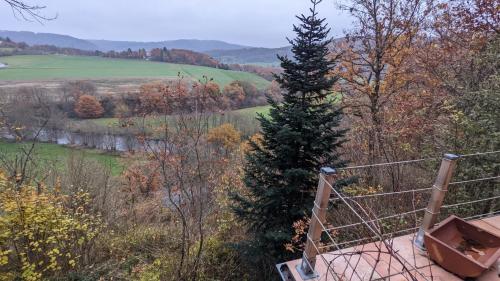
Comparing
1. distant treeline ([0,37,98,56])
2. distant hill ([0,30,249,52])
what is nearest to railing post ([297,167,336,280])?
distant treeline ([0,37,98,56])

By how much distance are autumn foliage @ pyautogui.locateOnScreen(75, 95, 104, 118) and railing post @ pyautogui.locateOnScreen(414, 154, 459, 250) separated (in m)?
41.9

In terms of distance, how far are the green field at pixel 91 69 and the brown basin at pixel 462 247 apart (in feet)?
142

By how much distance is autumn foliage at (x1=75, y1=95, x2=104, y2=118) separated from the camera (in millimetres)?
38469

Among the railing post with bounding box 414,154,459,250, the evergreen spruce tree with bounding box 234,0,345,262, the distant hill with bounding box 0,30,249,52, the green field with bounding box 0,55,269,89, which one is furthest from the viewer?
the distant hill with bounding box 0,30,249,52

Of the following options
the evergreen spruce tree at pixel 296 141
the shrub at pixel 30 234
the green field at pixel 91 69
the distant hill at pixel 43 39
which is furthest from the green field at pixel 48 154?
the distant hill at pixel 43 39

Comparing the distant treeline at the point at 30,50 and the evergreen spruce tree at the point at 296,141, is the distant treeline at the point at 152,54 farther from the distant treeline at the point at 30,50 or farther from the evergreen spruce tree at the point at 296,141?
the evergreen spruce tree at the point at 296,141

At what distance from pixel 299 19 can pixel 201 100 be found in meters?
3.36

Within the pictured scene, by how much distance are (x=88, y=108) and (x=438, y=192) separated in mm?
42643

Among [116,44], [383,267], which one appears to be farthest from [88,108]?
[116,44]

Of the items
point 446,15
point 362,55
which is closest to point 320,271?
point 362,55

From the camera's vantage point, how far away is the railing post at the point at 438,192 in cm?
296

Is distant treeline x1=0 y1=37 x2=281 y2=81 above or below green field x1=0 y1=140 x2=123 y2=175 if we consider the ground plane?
above

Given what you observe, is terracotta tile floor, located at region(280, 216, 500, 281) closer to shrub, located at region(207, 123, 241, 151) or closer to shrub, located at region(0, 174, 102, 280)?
shrub, located at region(0, 174, 102, 280)

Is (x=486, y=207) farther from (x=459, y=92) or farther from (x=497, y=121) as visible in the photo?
(x=459, y=92)
